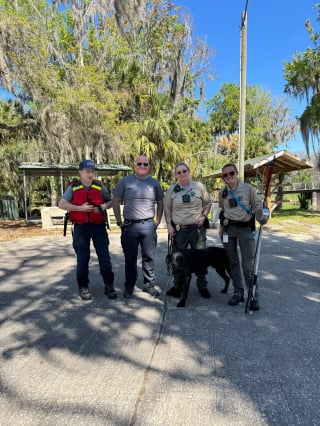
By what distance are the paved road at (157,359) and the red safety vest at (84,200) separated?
1078mm

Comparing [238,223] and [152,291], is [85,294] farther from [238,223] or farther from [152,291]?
[238,223]

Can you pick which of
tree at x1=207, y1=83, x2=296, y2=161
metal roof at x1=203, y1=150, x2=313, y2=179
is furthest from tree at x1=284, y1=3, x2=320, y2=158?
tree at x1=207, y1=83, x2=296, y2=161

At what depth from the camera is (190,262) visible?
12.0ft

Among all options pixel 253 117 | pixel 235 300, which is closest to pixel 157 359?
pixel 235 300

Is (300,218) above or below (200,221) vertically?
below

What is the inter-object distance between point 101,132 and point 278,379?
40.3ft

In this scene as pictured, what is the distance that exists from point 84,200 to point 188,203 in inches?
50.3

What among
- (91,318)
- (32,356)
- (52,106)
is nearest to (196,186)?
(91,318)

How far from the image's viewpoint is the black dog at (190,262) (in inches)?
141

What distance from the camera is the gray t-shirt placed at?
12.7ft

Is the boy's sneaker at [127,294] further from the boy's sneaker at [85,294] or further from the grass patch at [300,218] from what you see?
the grass patch at [300,218]

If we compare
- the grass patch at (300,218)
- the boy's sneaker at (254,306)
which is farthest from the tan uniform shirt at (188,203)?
the grass patch at (300,218)

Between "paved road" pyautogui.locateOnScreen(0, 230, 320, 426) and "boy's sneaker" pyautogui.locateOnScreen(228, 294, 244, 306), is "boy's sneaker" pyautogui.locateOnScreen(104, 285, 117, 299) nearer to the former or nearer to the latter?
"paved road" pyautogui.locateOnScreen(0, 230, 320, 426)

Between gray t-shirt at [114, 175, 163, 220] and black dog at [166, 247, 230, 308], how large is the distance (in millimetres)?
661
